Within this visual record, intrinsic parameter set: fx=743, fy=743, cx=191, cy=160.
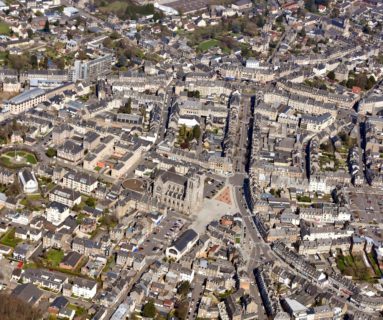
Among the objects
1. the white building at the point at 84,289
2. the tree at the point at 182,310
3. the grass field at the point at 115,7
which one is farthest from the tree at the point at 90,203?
the grass field at the point at 115,7

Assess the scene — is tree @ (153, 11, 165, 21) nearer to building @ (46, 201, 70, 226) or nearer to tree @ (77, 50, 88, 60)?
tree @ (77, 50, 88, 60)

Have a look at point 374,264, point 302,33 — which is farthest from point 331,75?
point 374,264

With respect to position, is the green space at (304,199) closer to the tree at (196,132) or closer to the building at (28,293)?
the tree at (196,132)

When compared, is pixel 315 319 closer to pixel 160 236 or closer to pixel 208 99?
pixel 160 236

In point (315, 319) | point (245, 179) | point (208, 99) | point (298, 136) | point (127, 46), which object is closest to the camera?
point (315, 319)

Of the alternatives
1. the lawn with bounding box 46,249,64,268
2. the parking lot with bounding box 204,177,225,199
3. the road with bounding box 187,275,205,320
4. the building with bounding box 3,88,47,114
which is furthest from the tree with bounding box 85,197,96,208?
the building with bounding box 3,88,47,114

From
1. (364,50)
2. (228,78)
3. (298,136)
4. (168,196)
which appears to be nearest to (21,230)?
(168,196)

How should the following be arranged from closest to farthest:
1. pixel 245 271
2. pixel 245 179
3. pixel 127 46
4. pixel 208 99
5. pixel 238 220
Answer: pixel 245 271
pixel 238 220
pixel 245 179
pixel 208 99
pixel 127 46
